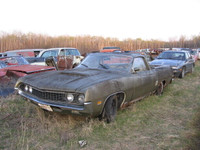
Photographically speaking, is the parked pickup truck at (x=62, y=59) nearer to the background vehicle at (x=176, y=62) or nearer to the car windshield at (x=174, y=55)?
the background vehicle at (x=176, y=62)

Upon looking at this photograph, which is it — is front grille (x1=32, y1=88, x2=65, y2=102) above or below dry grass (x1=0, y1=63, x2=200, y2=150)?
above

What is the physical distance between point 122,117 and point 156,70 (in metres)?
2.13

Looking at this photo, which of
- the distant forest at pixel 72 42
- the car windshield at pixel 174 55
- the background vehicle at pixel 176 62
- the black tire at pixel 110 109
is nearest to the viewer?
the black tire at pixel 110 109

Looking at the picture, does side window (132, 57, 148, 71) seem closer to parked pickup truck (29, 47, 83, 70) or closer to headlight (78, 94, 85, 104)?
headlight (78, 94, 85, 104)

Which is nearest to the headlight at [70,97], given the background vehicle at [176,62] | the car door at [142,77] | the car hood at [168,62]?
the car door at [142,77]

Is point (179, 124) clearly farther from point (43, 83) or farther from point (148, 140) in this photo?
point (43, 83)

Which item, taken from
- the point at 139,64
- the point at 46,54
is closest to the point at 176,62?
the point at 139,64

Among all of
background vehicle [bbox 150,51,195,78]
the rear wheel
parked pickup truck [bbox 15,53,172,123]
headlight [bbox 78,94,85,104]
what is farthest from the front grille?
background vehicle [bbox 150,51,195,78]

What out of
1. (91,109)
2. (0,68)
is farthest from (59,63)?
(91,109)

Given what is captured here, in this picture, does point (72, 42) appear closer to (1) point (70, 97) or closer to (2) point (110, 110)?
(2) point (110, 110)

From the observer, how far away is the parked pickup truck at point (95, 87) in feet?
10.3

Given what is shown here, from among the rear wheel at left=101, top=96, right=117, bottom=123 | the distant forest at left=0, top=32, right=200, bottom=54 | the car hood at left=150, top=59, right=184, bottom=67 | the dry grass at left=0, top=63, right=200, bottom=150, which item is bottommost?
the dry grass at left=0, top=63, right=200, bottom=150

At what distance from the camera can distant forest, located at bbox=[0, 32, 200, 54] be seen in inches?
773

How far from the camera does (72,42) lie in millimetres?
23484
